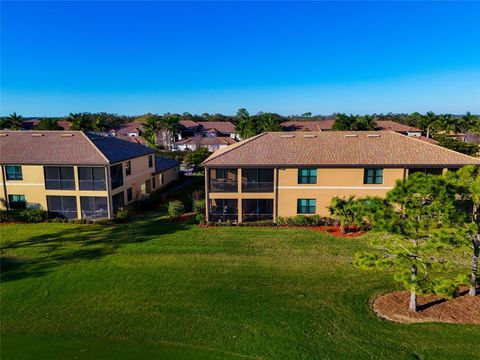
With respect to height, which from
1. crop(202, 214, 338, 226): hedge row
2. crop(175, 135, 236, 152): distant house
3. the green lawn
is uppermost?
crop(175, 135, 236, 152): distant house

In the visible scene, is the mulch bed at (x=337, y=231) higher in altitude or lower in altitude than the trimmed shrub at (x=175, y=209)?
lower

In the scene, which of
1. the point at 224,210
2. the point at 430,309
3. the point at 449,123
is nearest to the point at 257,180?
the point at 224,210

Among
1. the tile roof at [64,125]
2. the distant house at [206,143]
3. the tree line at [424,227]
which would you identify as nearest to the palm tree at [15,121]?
the tile roof at [64,125]

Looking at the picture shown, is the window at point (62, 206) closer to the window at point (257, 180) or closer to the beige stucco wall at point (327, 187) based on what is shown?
the window at point (257, 180)

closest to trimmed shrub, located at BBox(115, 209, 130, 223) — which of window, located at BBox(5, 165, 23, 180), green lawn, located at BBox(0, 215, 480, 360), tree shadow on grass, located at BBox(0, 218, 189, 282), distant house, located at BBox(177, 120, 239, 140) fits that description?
tree shadow on grass, located at BBox(0, 218, 189, 282)

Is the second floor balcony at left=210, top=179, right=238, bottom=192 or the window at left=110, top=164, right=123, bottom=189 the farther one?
the window at left=110, top=164, right=123, bottom=189


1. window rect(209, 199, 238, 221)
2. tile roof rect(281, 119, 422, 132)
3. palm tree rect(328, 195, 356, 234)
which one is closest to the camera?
palm tree rect(328, 195, 356, 234)

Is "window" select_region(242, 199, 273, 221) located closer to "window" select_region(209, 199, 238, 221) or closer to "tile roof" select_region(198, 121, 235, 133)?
"window" select_region(209, 199, 238, 221)
